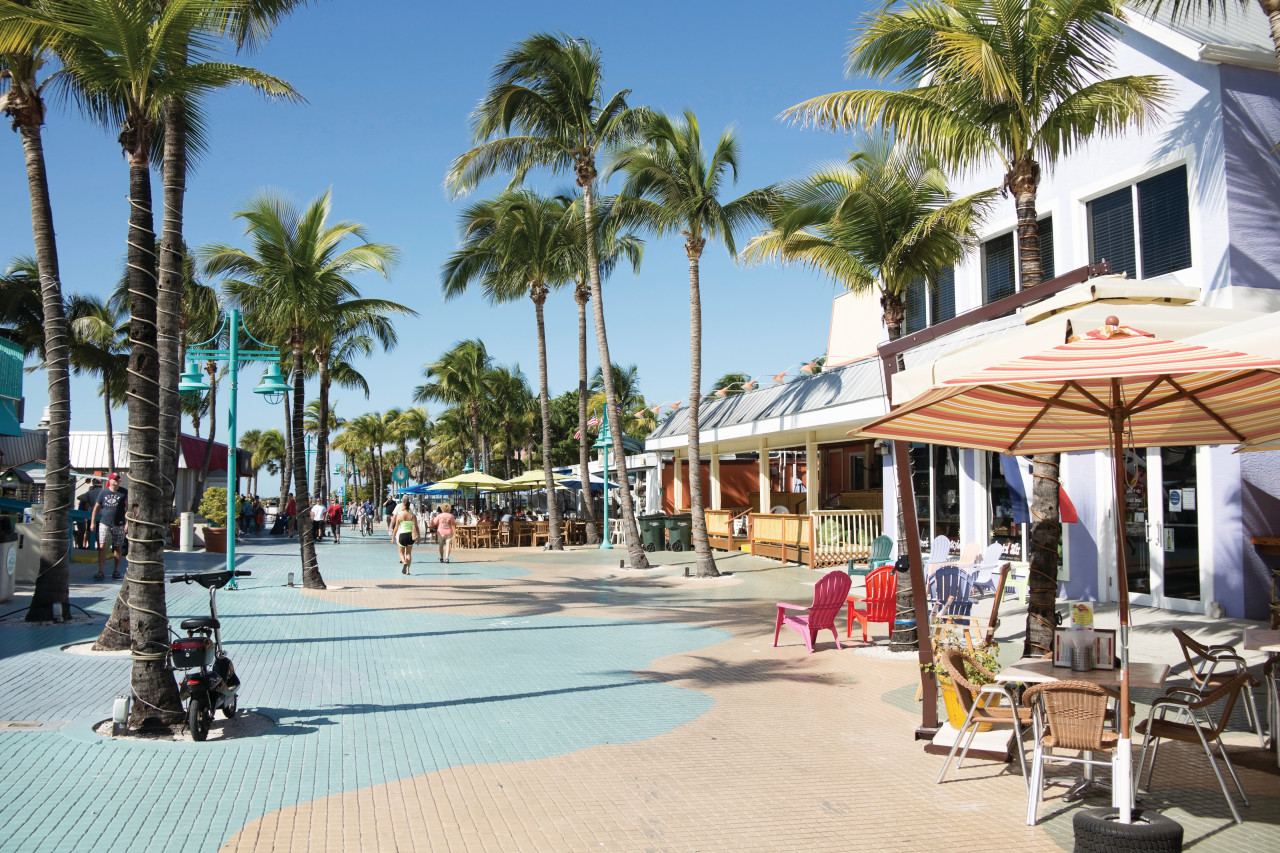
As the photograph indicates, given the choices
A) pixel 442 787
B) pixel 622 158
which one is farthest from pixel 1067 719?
pixel 622 158

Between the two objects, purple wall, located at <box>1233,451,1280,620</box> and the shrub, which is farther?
the shrub

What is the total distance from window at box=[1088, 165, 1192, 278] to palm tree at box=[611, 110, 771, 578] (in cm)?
703

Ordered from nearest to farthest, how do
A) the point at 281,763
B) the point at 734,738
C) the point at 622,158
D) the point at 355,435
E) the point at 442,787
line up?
the point at 442,787
the point at 281,763
the point at 734,738
the point at 622,158
the point at 355,435

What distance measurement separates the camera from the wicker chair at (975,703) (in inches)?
225

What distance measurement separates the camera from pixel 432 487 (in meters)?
35.0

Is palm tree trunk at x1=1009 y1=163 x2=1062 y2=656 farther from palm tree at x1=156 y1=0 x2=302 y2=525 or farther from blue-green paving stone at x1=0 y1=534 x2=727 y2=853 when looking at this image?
palm tree at x1=156 y1=0 x2=302 y2=525

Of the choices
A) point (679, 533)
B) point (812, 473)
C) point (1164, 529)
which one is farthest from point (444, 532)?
point (1164, 529)

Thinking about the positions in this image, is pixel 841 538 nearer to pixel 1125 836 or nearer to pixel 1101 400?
pixel 1101 400

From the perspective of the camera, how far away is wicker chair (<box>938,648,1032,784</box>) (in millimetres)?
5724

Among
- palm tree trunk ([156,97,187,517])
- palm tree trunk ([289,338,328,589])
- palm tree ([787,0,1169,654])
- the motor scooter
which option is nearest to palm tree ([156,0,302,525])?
palm tree trunk ([156,97,187,517])

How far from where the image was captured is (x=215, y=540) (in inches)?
930

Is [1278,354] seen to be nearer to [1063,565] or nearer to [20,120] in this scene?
[1063,565]

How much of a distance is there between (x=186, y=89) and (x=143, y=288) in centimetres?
181

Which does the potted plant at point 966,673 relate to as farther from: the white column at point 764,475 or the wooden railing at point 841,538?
the white column at point 764,475
